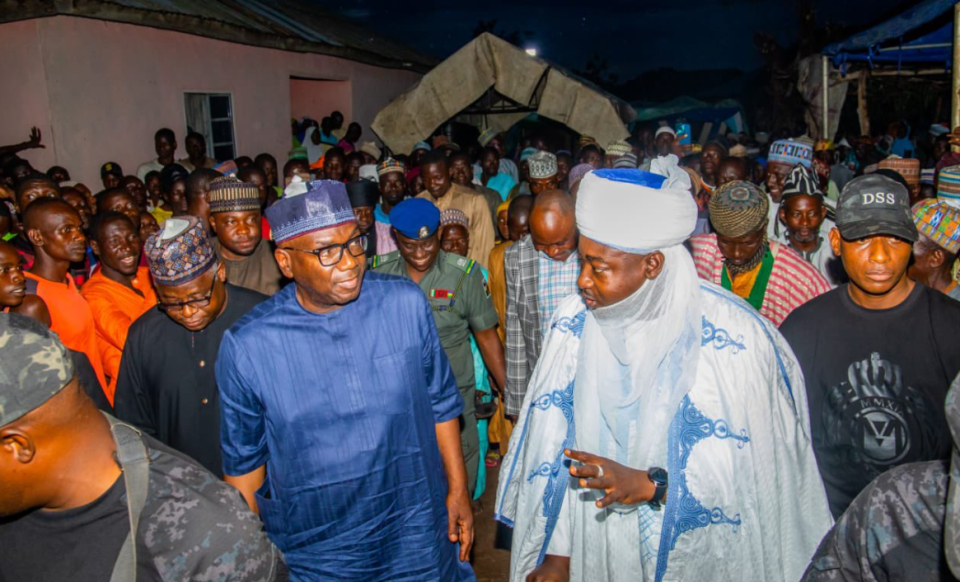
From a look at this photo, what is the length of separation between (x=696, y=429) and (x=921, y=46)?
Answer: 30.6ft

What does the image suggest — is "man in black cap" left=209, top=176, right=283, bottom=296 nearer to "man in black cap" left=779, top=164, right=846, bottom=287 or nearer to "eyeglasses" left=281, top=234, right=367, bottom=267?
"eyeglasses" left=281, top=234, right=367, bottom=267

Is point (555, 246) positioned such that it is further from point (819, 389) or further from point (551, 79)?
point (551, 79)

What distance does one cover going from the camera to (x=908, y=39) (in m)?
9.63

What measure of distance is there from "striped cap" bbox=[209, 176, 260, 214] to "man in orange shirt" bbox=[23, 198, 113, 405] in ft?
2.60

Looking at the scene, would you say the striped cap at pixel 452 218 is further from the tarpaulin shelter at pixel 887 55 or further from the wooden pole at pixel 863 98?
the wooden pole at pixel 863 98

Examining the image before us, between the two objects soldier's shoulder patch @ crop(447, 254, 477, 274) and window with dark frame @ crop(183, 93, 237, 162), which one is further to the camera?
window with dark frame @ crop(183, 93, 237, 162)

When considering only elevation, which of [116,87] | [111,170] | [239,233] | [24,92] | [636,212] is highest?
[116,87]

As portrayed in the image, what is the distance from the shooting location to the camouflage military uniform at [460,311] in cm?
409

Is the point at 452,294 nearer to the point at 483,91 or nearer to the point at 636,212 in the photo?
the point at 636,212

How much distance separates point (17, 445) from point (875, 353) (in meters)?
2.70

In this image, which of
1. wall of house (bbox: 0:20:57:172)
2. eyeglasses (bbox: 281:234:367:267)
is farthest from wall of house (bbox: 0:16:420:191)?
eyeglasses (bbox: 281:234:367:267)

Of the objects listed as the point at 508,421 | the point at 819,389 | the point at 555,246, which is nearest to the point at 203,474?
the point at 819,389

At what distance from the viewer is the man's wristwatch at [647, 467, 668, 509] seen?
7.22 feet

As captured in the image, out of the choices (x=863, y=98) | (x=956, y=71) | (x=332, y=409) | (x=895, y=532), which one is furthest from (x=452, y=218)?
(x=863, y=98)
